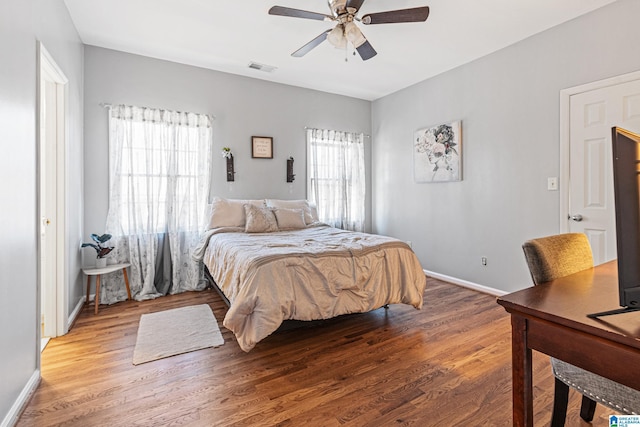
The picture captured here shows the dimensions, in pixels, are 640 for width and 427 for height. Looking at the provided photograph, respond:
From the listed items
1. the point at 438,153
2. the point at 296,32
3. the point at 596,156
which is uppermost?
the point at 296,32

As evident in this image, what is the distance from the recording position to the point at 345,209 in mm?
5012

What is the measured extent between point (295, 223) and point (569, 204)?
2.82m

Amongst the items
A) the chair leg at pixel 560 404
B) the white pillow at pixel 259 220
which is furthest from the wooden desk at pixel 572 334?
the white pillow at pixel 259 220

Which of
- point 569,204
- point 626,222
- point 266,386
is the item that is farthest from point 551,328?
point 569,204

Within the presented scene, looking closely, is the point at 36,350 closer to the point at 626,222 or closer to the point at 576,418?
the point at 626,222

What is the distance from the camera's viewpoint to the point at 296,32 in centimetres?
310

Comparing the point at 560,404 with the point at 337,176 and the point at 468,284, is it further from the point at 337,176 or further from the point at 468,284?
the point at 337,176

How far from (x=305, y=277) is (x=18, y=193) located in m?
1.77

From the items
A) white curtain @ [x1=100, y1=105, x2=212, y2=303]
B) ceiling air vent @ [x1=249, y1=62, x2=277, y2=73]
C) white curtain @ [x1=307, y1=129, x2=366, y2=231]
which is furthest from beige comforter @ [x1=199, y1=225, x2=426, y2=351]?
ceiling air vent @ [x1=249, y1=62, x2=277, y2=73]

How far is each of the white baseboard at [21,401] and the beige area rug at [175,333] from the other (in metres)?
0.52

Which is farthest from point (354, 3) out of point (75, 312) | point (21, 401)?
point (75, 312)

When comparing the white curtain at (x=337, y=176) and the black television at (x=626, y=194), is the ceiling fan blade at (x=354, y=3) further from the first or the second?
the white curtain at (x=337, y=176)

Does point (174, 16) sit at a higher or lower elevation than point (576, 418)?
higher
